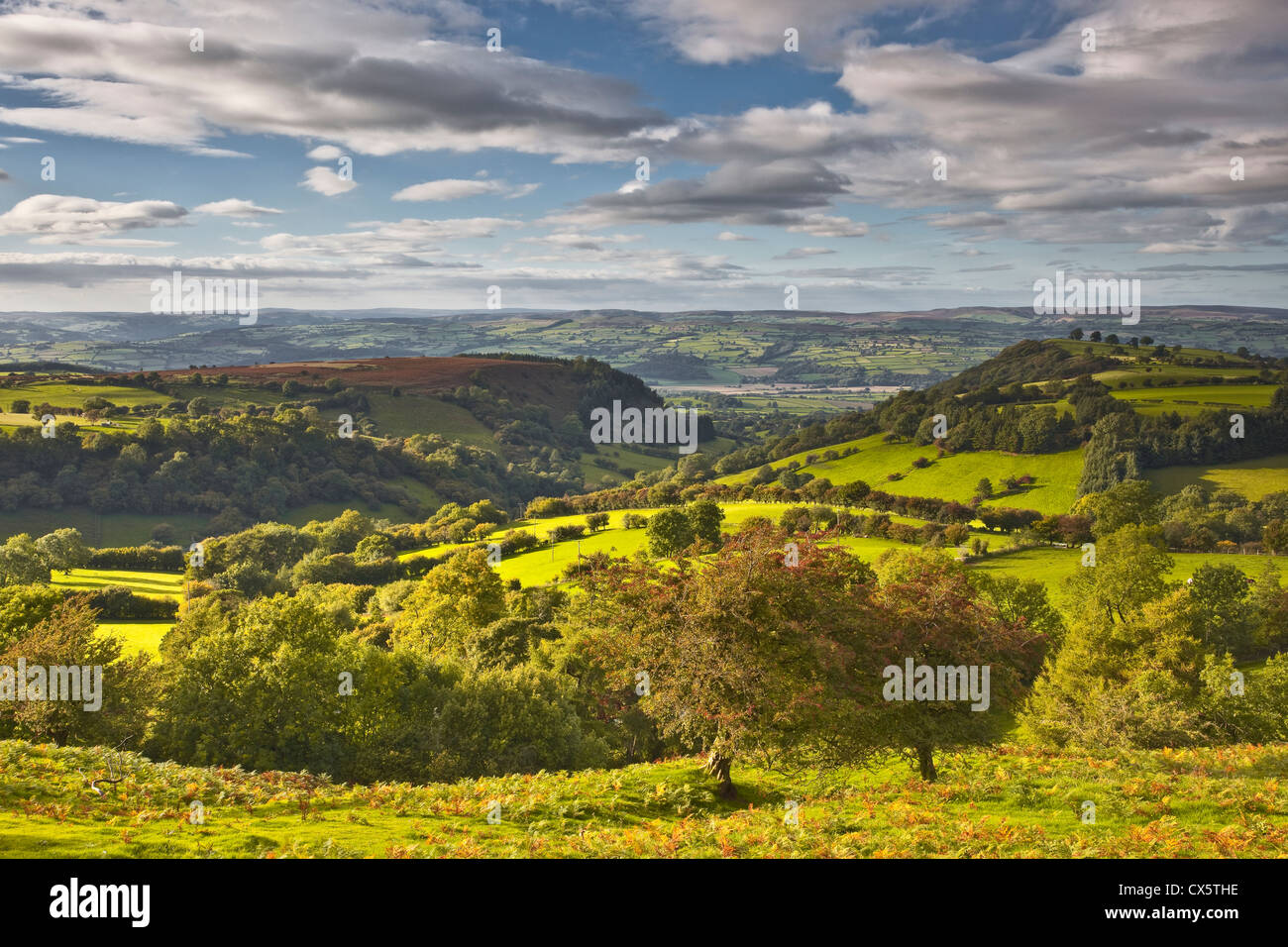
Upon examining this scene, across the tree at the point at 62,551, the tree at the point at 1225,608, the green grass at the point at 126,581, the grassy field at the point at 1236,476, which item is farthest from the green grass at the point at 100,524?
the grassy field at the point at 1236,476

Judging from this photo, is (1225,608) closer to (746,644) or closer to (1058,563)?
(1058,563)

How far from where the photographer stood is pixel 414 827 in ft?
54.0

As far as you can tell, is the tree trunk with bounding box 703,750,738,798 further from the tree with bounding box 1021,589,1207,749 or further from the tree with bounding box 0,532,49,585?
the tree with bounding box 0,532,49,585

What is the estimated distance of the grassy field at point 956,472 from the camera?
11533 cm

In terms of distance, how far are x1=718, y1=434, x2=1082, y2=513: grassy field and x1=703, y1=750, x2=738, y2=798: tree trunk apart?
103m

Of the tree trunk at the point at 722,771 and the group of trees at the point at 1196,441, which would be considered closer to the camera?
the tree trunk at the point at 722,771

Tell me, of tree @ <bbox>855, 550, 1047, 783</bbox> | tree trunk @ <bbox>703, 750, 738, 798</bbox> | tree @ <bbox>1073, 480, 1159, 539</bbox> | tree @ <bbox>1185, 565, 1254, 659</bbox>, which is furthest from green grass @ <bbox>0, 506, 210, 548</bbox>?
tree @ <bbox>1185, 565, 1254, 659</bbox>

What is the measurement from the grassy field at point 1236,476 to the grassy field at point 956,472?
12.6m

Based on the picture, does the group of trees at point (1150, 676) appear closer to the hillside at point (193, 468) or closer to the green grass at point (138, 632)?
the green grass at point (138, 632)
